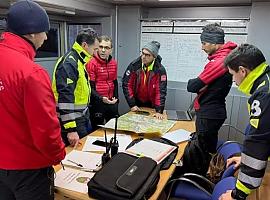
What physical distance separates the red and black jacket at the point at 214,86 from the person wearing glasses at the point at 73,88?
950mm

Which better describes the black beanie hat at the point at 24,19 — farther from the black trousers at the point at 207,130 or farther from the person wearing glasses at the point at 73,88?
the black trousers at the point at 207,130

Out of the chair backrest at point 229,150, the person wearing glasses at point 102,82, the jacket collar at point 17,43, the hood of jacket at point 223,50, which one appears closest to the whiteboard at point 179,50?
the person wearing glasses at point 102,82

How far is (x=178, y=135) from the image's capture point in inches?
79.1

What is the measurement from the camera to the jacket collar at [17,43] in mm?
1095

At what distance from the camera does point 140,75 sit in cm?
287

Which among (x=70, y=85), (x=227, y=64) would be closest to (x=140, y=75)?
(x=70, y=85)

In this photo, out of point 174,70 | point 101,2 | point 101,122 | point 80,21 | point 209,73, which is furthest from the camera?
point 80,21

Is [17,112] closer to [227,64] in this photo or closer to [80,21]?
[227,64]

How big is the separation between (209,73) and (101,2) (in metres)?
2.07

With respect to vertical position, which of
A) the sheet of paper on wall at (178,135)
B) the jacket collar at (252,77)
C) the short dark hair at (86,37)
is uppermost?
the short dark hair at (86,37)

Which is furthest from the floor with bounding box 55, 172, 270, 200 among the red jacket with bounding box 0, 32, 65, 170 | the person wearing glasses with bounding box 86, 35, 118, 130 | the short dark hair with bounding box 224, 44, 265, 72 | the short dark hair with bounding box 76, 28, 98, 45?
the person wearing glasses with bounding box 86, 35, 118, 130

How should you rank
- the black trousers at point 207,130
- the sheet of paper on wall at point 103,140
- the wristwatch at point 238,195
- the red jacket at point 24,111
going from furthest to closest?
1. the black trousers at point 207,130
2. the sheet of paper on wall at point 103,140
3. the wristwatch at point 238,195
4. the red jacket at point 24,111

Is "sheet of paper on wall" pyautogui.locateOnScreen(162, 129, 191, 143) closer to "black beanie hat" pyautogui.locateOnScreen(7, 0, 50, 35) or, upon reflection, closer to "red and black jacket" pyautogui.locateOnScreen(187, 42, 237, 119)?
"red and black jacket" pyautogui.locateOnScreen(187, 42, 237, 119)

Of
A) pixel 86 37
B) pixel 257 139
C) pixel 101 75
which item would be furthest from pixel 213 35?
pixel 101 75
